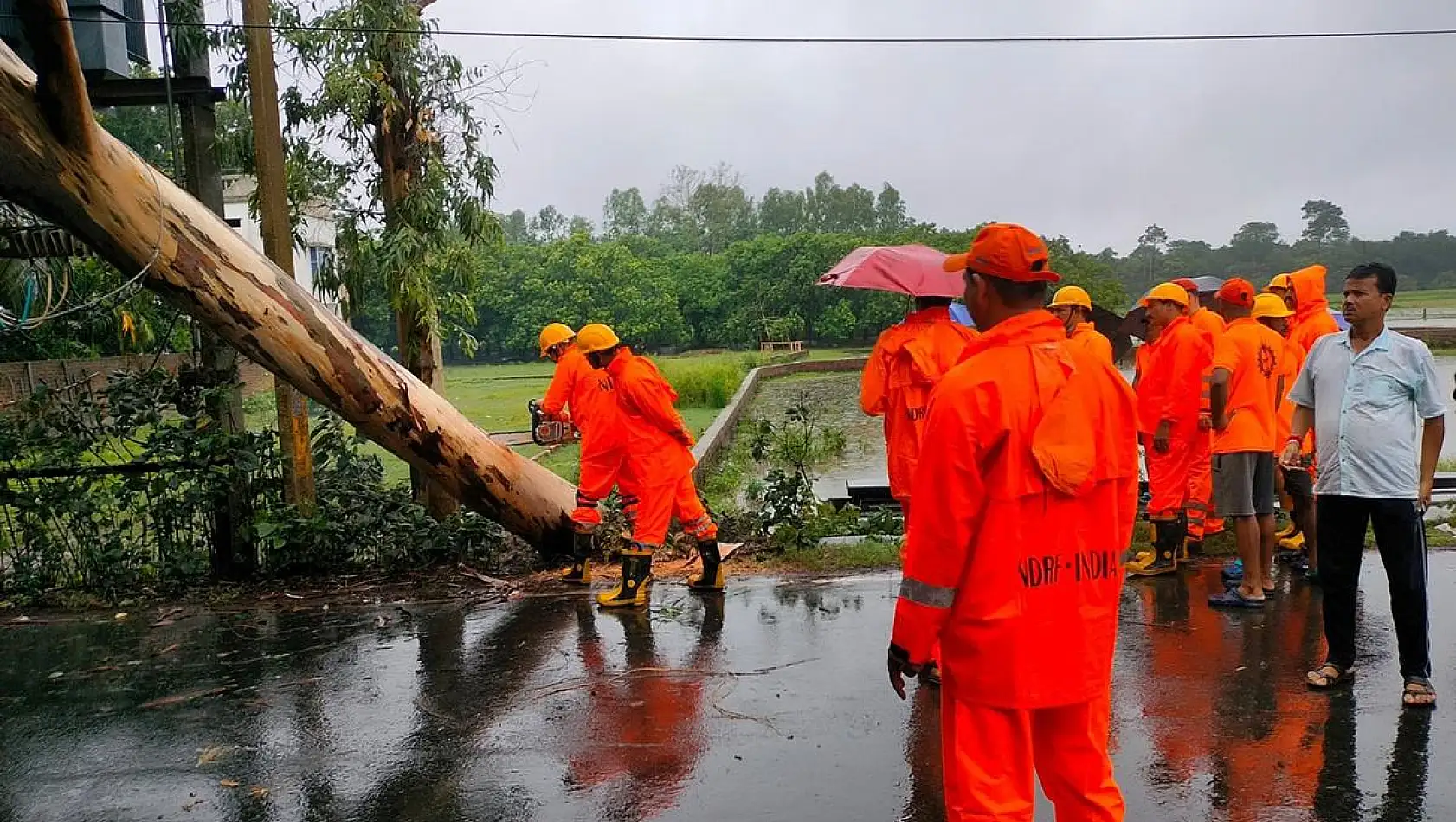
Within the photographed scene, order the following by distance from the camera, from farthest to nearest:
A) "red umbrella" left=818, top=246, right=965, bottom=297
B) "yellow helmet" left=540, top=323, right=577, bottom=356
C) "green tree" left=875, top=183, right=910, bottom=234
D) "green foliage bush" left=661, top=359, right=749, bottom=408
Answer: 1. "green tree" left=875, top=183, right=910, bottom=234
2. "green foliage bush" left=661, top=359, right=749, bottom=408
3. "yellow helmet" left=540, top=323, right=577, bottom=356
4. "red umbrella" left=818, top=246, right=965, bottom=297

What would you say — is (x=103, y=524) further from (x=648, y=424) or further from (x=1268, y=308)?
(x=1268, y=308)

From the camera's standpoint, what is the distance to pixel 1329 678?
4.57 metres

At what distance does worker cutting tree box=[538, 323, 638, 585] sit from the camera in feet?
21.0

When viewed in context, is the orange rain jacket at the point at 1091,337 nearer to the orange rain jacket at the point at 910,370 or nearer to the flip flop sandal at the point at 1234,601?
the orange rain jacket at the point at 910,370

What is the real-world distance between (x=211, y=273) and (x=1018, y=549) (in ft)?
16.0

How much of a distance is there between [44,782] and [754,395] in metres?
23.0

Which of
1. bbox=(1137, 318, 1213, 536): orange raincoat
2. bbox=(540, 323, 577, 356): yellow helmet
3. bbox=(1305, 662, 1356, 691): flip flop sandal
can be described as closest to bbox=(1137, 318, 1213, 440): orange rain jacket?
bbox=(1137, 318, 1213, 536): orange raincoat

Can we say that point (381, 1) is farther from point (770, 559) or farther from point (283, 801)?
point (283, 801)

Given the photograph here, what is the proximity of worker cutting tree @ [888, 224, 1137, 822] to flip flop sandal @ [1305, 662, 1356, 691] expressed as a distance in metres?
2.41

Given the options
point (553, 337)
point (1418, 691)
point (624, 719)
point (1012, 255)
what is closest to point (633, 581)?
point (624, 719)

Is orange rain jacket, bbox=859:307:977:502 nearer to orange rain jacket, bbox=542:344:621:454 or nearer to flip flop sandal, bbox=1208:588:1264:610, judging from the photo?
orange rain jacket, bbox=542:344:621:454

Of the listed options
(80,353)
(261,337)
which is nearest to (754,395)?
(80,353)

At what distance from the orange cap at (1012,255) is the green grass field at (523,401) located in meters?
9.66

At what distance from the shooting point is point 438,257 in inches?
324
